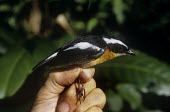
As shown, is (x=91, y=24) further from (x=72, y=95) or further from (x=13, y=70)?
(x=72, y=95)

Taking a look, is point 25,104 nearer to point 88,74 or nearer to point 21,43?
point 21,43

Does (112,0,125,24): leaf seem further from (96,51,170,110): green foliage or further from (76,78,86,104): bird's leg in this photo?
(76,78,86,104): bird's leg

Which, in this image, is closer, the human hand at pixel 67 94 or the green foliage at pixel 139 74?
the human hand at pixel 67 94

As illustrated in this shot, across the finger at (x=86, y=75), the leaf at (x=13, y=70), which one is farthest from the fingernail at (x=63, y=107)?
the leaf at (x=13, y=70)

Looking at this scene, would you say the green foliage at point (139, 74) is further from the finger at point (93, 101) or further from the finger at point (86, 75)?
the finger at point (86, 75)

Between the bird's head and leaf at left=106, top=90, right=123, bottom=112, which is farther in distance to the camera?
leaf at left=106, top=90, right=123, bottom=112

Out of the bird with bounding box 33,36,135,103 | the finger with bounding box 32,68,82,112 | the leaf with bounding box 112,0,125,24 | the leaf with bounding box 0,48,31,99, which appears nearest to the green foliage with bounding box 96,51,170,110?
the leaf with bounding box 112,0,125,24

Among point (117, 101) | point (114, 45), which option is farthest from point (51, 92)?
point (117, 101)
